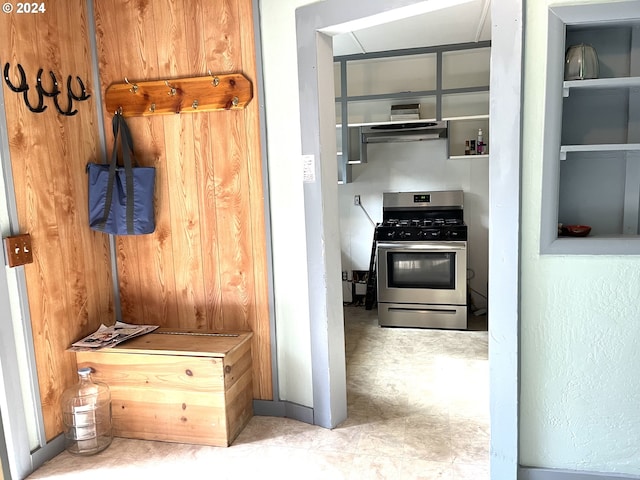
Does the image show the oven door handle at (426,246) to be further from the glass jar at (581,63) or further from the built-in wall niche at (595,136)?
the glass jar at (581,63)

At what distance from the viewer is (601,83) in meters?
1.81

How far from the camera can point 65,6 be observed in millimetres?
2484

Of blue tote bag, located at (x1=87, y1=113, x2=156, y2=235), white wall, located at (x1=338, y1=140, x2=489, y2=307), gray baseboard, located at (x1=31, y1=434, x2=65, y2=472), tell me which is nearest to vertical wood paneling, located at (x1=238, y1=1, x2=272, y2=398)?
blue tote bag, located at (x1=87, y1=113, x2=156, y2=235)

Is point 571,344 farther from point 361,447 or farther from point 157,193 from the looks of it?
point 157,193

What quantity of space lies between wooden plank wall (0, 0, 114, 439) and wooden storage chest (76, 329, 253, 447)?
0.23 metres

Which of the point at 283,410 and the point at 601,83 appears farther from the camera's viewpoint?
the point at 283,410

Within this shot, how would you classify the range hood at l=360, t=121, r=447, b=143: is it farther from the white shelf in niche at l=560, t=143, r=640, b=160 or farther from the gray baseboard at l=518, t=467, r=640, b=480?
the gray baseboard at l=518, t=467, r=640, b=480

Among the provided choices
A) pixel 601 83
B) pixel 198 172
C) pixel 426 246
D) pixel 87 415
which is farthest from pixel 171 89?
pixel 426 246

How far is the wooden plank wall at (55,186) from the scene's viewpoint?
2.24 metres

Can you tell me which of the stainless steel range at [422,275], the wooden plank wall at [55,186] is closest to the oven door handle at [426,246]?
the stainless steel range at [422,275]

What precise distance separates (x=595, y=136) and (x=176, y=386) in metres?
2.24

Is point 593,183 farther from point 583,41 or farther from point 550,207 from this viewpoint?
point 583,41

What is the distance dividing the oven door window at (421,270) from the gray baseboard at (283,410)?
1852 mm

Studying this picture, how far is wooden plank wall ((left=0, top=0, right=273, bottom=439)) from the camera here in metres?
2.36
